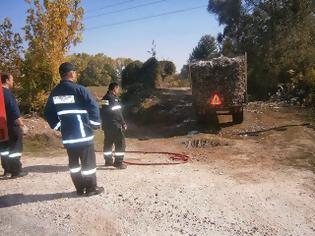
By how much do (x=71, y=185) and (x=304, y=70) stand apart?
15.4m

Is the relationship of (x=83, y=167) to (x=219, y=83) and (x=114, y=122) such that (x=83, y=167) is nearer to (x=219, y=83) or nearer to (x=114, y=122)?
(x=114, y=122)

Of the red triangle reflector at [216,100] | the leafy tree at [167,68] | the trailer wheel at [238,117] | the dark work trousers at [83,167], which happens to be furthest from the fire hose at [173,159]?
the leafy tree at [167,68]

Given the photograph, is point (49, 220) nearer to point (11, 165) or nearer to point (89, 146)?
point (89, 146)

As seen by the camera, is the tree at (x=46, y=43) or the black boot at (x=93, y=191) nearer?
the black boot at (x=93, y=191)

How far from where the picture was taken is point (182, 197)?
20.9ft

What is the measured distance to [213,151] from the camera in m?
10.4

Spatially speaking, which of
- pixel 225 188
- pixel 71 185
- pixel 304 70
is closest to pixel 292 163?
pixel 225 188

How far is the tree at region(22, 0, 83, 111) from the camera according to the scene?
1287 cm

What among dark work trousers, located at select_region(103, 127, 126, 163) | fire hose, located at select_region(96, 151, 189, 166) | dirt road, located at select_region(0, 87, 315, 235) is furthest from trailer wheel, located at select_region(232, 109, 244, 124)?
dark work trousers, located at select_region(103, 127, 126, 163)

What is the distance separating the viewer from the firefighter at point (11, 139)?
7.52 meters

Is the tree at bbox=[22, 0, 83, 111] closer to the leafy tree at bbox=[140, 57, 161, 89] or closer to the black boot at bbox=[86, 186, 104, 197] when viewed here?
the black boot at bbox=[86, 186, 104, 197]

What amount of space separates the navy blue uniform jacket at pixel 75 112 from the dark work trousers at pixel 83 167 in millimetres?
97

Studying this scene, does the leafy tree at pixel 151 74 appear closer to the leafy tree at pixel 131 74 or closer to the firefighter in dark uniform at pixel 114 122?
the leafy tree at pixel 131 74

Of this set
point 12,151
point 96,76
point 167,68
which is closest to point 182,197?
point 12,151
